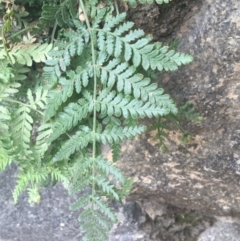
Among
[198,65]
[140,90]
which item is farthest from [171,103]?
[198,65]

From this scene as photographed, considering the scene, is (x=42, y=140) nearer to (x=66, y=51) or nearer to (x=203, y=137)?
(x=66, y=51)

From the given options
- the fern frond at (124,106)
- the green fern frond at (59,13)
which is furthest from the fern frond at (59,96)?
the green fern frond at (59,13)

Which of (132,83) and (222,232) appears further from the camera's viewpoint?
(222,232)

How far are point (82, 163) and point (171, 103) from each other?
0.39m

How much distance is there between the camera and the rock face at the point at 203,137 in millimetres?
1672

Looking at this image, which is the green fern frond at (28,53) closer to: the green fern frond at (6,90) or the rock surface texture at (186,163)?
the green fern frond at (6,90)

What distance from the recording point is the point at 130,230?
94.7 inches

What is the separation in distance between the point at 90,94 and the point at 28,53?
32 centimetres

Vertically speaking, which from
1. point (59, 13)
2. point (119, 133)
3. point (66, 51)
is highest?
point (59, 13)

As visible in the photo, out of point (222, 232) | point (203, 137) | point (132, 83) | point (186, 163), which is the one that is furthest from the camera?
point (222, 232)

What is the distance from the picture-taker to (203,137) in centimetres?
195

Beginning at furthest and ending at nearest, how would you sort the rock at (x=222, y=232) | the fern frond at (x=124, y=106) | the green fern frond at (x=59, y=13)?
1. the rock at (x=222, y=232)
2. the green fern frond at (x=59, y=13)
3. the fern frond at (x=124, y=106)

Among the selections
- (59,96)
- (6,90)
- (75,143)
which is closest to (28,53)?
(6,90)

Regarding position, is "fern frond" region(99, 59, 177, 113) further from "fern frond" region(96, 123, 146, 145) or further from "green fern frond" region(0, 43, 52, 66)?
"green fern frond" region(0, 43, 52, 66)
